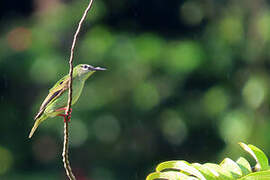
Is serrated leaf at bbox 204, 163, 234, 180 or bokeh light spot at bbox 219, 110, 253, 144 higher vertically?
serrated leaf at bbox 204, 163, 234, 180

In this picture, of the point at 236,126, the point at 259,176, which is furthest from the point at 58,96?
the point at 236,126

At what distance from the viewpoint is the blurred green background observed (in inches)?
307

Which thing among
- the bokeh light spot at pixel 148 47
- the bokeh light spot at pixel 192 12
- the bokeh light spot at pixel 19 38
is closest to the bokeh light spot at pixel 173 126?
the bokeh light spot at pixel 148 47

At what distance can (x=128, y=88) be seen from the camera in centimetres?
785

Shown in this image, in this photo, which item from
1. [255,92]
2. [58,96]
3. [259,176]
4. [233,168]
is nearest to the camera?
[259,176]

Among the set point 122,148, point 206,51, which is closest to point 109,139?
point 122,148

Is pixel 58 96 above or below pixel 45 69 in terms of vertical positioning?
above

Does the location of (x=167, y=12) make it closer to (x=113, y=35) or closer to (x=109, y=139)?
(x=113, y=35)

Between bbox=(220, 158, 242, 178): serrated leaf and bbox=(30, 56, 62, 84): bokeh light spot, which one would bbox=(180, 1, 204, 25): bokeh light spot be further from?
bbox=(220, 158, 242, 178): serrated leaf

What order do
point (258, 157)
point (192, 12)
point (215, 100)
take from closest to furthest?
point (258, 157) → point (215, 100) → point (192, 12)


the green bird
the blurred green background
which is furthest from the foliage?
the blurred green background

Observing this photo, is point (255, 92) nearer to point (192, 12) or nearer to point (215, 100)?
point (215, 100)

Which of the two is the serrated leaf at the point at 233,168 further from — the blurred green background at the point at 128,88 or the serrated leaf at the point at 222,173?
the blurred green background at the point at 128,88

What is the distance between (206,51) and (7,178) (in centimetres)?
315
